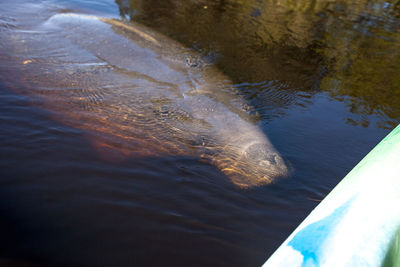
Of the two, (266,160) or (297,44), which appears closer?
(266,160)

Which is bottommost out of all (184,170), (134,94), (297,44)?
(184,170)

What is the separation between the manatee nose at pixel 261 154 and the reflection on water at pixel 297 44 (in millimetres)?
Answer: 1461

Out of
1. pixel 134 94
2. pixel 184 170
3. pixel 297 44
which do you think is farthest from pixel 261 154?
pixel 297 44

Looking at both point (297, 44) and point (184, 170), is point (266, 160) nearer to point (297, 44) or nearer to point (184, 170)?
point (184, 170)

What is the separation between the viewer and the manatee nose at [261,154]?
3055 mm

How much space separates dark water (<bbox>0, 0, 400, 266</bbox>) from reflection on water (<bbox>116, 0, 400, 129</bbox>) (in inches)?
1.4

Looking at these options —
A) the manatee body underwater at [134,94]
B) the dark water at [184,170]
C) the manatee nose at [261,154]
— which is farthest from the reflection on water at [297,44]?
the manatee nose at [261,154]

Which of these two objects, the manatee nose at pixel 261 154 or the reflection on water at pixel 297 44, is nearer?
the manatee nose at pixel 261 154

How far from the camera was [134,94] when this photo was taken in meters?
3.75

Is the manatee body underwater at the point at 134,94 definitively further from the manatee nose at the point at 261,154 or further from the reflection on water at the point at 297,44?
the reflection on water at the point at 297,44

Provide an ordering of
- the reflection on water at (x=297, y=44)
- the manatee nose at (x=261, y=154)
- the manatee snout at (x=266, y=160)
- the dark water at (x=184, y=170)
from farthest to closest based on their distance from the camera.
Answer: the reflection on water at (x=297, y=44)
the manatee nose at (x=261, y=154)
the manatee snout at (x=266, y=160)
the dark water at (x=184, y=170)

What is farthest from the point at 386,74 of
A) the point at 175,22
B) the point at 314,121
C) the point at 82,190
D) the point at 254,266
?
the point at 82,190

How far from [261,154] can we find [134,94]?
5.22 feet

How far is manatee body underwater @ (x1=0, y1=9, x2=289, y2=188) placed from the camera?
306 centimetres
